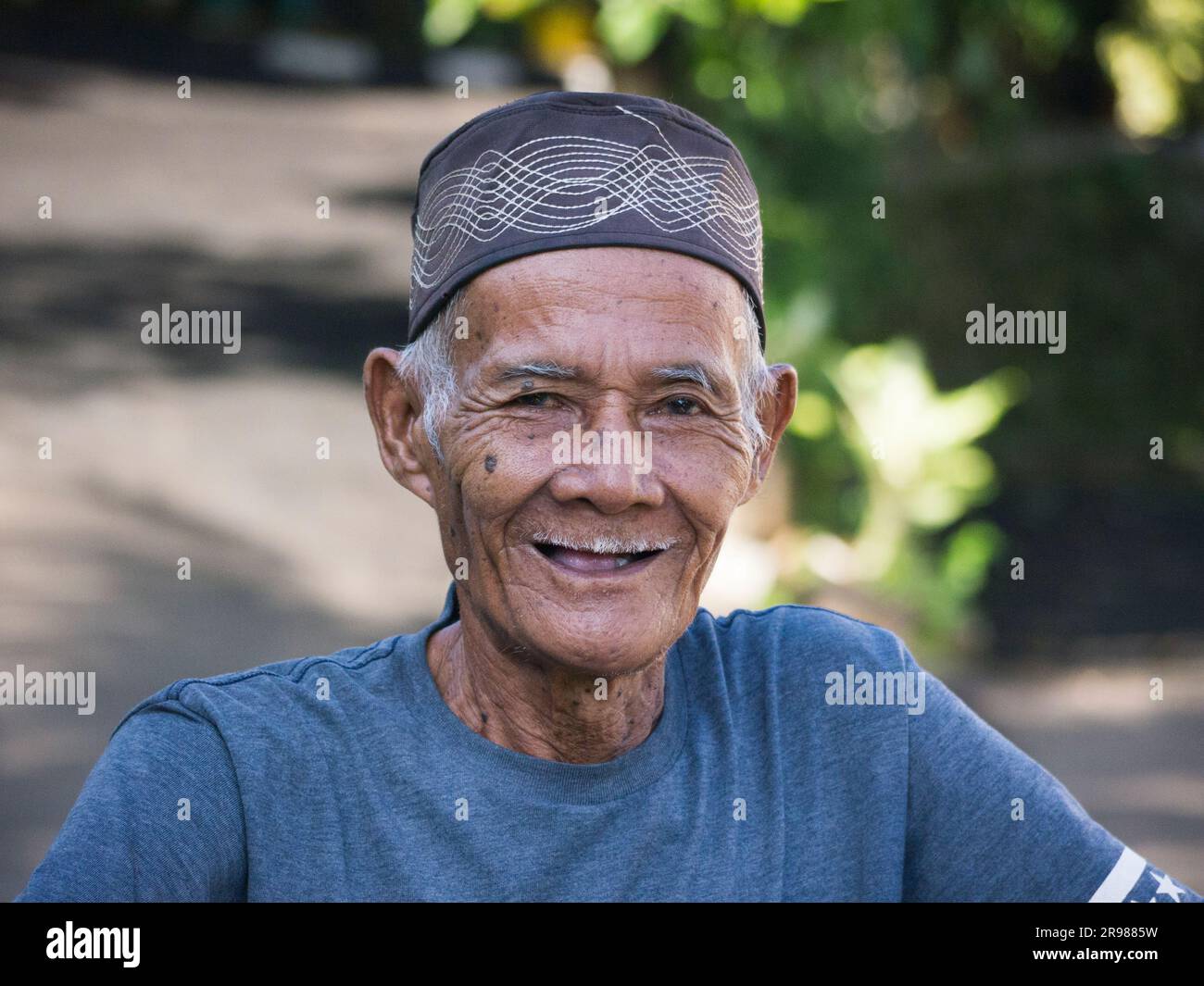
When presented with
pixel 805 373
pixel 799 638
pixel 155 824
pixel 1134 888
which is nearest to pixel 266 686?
pixel 155 824

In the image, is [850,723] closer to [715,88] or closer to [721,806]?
[721,806]

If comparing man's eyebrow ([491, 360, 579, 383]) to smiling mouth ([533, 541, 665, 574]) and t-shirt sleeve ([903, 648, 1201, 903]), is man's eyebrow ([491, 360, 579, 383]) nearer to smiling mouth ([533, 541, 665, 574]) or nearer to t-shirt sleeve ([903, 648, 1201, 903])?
smiling mouth ([533, 541, 665, 574])

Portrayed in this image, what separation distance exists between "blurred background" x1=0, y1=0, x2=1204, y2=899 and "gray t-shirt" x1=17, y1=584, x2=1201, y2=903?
2697 millimetres

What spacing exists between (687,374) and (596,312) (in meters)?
0.15

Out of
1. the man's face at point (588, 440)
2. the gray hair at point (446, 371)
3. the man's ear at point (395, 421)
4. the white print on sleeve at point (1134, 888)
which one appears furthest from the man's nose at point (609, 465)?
the white print on sleeve at point (1134, 888)

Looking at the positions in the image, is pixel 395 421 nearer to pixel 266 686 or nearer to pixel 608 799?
pixel 266 686

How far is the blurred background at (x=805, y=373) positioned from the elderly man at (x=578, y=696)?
257 cm

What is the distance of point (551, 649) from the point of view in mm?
2021

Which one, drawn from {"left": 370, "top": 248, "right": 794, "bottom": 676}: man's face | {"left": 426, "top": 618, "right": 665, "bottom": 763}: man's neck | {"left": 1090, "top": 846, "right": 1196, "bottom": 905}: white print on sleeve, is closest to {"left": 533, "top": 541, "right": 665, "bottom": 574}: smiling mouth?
{"left": 370, "top": 248, "right": 794, "bottom": 676}: man's face

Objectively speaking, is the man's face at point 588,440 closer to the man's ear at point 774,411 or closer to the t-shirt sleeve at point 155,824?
the man's ear at point 774,411

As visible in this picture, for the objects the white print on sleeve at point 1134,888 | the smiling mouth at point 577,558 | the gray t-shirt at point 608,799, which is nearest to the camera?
the gray t-shirt at point 608,799

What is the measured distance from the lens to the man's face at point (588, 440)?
1.97 meters

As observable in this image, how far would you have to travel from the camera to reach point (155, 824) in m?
1.84
